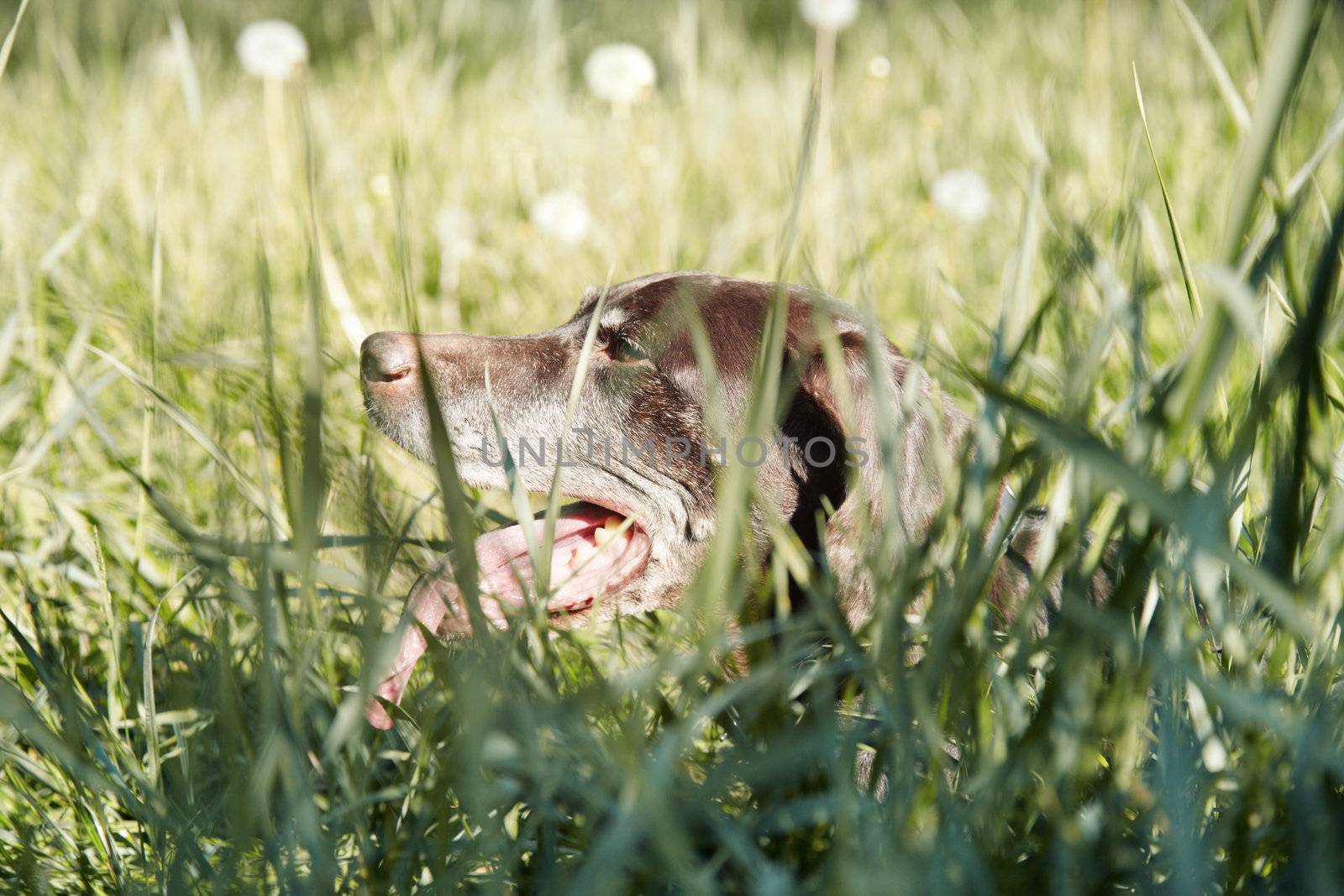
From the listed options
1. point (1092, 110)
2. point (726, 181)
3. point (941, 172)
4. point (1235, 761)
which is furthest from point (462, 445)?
point (941, 172)

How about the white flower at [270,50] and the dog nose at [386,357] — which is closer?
the dog nose at [386,357]

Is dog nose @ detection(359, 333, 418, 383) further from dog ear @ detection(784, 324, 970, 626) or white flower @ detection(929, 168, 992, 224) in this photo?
white flower @ detection(929, 168, 992, 224)

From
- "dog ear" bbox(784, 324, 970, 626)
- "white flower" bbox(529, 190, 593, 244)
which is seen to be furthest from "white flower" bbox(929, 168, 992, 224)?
"dog ear" bbox(784, 324, 970, 626)

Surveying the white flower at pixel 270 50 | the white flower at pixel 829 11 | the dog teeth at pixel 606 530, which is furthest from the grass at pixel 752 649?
the white flower at pixel 829 11

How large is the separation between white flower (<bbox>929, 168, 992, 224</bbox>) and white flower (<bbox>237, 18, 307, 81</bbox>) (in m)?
2.39

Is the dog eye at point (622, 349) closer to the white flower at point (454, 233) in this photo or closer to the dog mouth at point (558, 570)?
the dog mouth at point (558, 570)

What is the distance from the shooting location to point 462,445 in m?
2.54

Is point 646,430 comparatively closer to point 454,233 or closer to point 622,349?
point 622,349

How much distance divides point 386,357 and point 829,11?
2.26 m

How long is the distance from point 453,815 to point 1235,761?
3.27 ft

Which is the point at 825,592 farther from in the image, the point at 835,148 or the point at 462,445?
the point at 835,148

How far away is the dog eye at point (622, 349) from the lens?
104 inches

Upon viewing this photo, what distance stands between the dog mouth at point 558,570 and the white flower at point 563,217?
1448mm

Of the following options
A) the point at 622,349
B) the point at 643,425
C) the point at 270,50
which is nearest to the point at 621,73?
the point at 270,50
